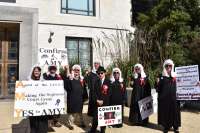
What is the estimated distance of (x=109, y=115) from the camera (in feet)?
31.0

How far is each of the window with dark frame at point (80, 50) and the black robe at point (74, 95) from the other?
22.9 ft

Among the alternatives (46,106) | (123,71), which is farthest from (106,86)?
(123,71)

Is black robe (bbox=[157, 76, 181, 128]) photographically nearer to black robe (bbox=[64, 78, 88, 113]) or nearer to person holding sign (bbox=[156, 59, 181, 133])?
person holding sign (bbox=[156, 59, 181, 133])

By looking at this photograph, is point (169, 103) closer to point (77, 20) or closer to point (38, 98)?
point (38, 98)

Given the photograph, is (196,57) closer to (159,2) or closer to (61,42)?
(159,2)

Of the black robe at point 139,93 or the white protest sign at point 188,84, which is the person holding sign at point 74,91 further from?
the white protest sign at point 188,84

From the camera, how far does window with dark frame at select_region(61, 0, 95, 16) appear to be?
17500mm

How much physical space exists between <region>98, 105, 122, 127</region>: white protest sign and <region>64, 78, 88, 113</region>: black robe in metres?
1.08

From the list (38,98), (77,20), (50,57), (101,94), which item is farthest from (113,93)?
(77,20)

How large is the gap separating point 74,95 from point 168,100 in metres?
2.46

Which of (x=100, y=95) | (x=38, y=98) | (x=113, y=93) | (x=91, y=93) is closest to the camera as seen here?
(x=38, y=98)

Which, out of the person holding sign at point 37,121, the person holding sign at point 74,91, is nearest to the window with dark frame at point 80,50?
the person holding sign at point 74,91

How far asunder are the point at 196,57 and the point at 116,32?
3971 mm

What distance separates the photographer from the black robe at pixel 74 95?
399 inches
